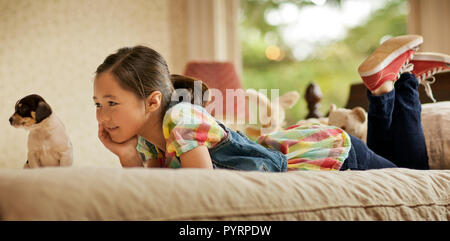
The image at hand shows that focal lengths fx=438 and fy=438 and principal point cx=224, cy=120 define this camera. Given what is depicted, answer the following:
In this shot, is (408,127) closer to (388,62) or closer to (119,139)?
(388,62)

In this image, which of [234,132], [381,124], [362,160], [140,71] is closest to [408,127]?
[381,124]

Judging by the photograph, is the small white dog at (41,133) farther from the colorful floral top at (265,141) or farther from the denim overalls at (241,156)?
the denim overalls at (241,156)

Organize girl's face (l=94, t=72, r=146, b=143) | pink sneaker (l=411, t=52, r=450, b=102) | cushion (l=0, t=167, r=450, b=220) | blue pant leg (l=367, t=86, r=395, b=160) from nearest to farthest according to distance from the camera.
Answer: cushion (l=0, t=167, r=450, b=220) → girl's face (l=94, t=72, r=146, b=143) → blue pant leg (l=367, t=86, r=395, b=160) → pink sneaker (l=411, t=52, r=450, b=102)

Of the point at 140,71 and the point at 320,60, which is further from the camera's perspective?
the point at 320,60

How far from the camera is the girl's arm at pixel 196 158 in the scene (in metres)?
1.00

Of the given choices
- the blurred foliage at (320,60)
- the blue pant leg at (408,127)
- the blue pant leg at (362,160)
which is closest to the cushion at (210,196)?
the blue pant leg at (362,160)

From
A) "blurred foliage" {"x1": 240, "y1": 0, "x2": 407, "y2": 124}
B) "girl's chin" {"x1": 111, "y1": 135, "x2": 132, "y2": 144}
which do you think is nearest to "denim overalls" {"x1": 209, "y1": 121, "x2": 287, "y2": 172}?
"girl's chin" {"x1": 111, "y1": 135, "x2": 132, "y2": 144}

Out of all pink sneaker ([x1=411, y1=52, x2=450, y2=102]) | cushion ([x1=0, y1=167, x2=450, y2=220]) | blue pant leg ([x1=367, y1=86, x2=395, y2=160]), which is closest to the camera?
cushion ([x1=0, y1=167, x2=450, y2=220])

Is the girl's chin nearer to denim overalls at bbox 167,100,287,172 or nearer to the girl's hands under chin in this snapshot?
the girl's hands under chin

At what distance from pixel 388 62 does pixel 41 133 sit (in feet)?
3.40

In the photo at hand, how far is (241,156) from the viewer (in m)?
1.16

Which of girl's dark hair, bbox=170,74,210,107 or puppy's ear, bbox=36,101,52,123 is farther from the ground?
girl's dark hair, bbox=170,74,210,107

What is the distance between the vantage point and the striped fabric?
4.22 ft

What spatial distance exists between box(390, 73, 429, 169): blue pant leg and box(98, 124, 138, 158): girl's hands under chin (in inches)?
33.1
